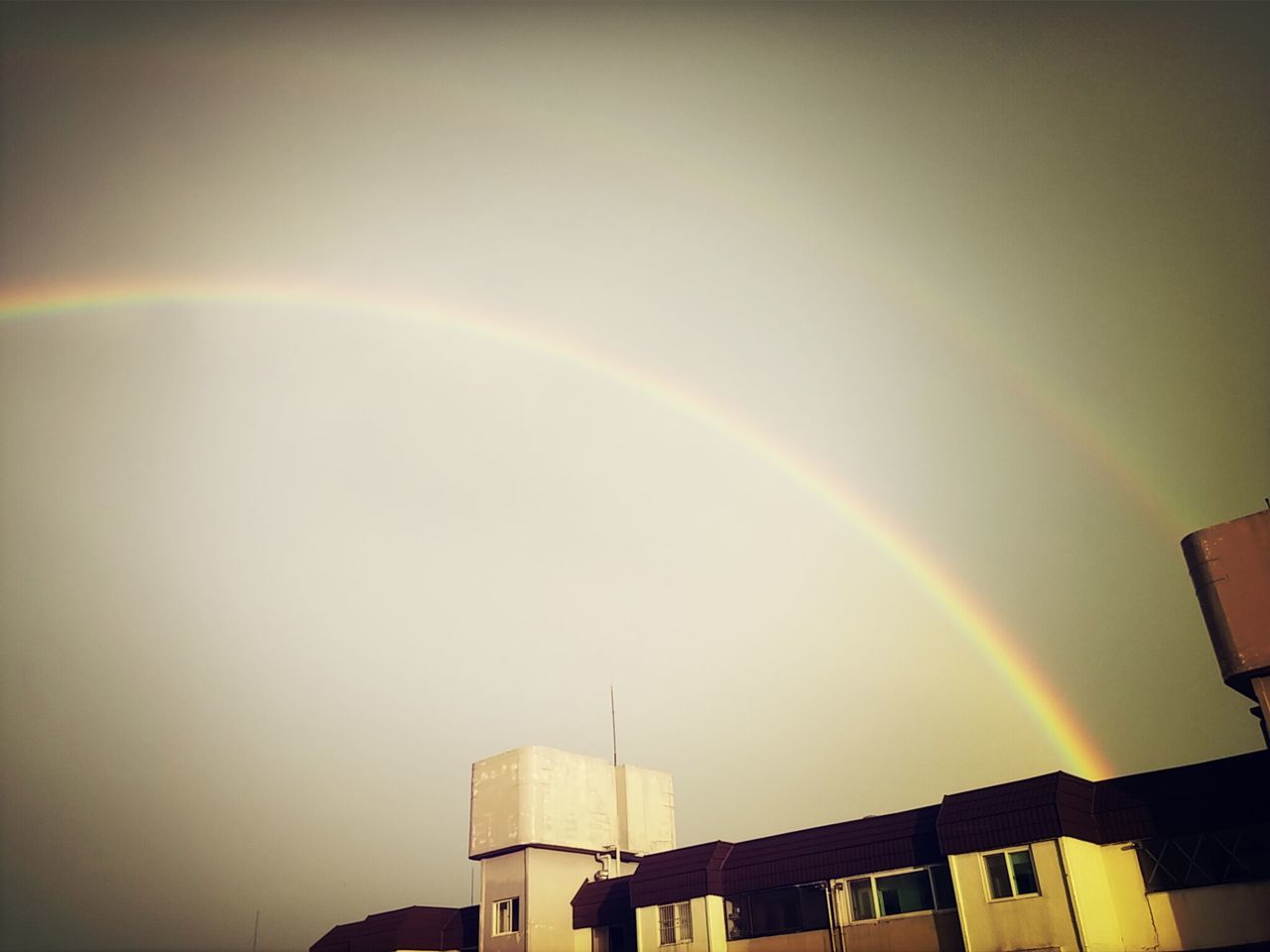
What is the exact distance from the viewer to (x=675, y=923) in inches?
1651

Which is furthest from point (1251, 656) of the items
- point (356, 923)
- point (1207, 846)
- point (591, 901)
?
point (356, 923)

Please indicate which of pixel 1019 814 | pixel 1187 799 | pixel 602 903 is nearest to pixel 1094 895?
pixel 1019 814

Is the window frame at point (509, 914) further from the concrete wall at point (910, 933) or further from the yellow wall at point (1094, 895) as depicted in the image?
the yellow wall at point (1094, 895)

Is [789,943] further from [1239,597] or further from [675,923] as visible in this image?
[1239,597]

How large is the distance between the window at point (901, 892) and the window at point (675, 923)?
7.89 metres

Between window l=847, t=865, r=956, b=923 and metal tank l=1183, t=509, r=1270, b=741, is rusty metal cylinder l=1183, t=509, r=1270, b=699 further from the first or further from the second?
window l=847, t=865, r=956, b=923

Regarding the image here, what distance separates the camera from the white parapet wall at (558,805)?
50.8m

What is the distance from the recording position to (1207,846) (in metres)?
30.1

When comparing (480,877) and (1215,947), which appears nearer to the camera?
(1215,947)

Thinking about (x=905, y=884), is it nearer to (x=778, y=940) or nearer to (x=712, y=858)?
(x=778, y=940)

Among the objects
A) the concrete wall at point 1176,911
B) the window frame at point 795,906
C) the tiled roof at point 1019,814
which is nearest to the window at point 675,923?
the window frame at point 795,906

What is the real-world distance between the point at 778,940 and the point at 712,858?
4.33m

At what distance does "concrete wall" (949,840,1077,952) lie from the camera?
3053 centimetres

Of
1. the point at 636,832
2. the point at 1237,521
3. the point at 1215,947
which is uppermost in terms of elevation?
the point at 1237,521
